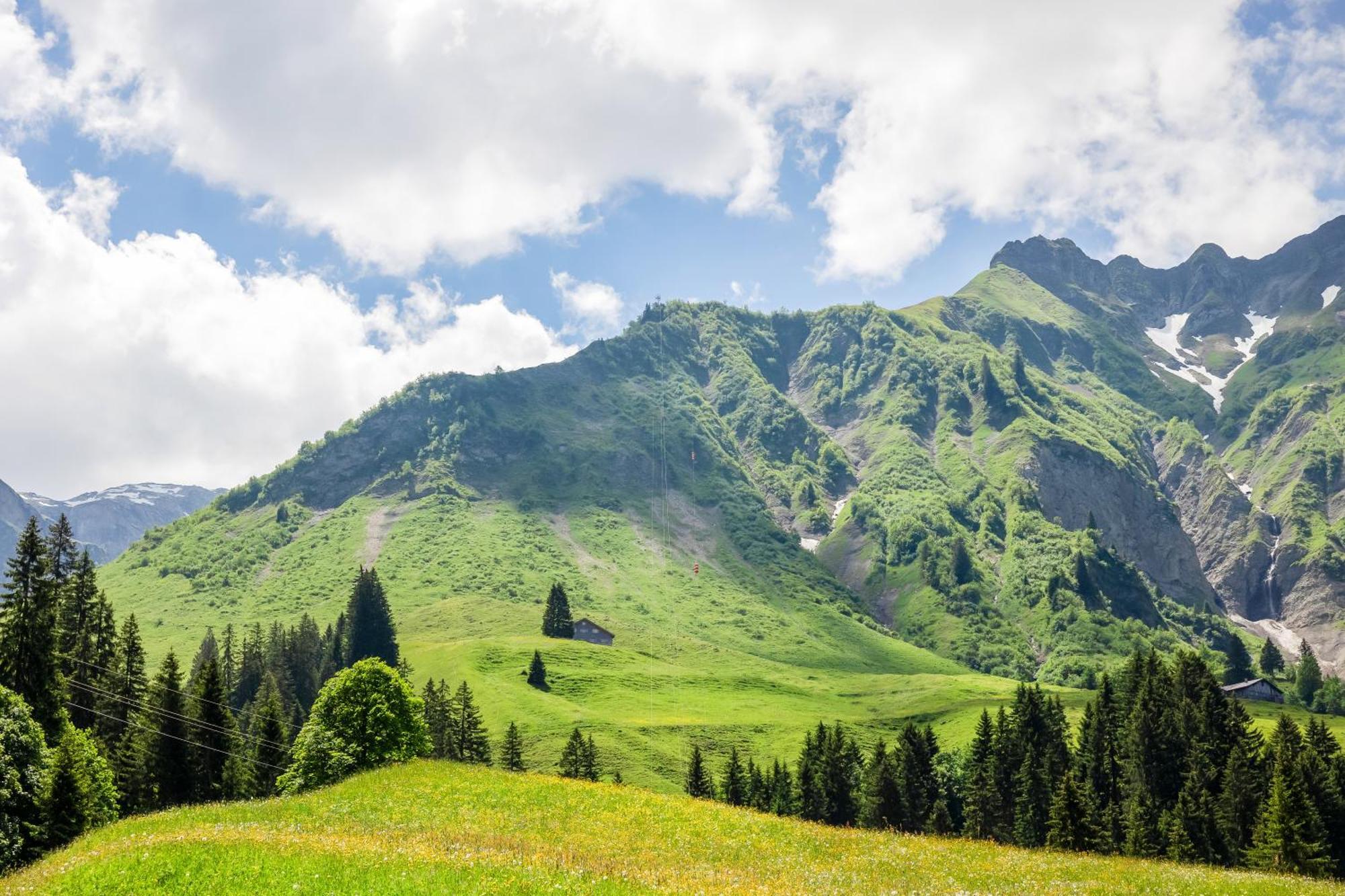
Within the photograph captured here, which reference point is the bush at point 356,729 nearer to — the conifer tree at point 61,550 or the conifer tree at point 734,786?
the conifer tree at point 61,550

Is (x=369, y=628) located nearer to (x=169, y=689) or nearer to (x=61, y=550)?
(x=61, y=550)

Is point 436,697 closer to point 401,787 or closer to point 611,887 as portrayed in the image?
point 401,787

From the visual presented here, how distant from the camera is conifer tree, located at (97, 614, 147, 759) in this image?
8300 cm

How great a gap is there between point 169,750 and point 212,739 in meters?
3.72

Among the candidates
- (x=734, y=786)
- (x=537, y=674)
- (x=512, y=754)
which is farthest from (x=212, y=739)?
(x=537, y=674)

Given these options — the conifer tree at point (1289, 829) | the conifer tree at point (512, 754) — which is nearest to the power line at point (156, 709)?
the conifer tree at point (512, 754)

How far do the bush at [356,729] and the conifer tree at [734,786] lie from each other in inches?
2158

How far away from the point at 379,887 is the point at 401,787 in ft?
81.9

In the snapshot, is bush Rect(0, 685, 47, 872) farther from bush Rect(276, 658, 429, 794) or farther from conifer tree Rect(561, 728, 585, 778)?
conifer tree Rect(561, 728, 585, 778)

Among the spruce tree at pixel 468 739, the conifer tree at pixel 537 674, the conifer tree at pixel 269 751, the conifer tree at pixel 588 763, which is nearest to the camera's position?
the conifer tree at pixel 269 751

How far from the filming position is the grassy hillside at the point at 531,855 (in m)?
Result: 23.9

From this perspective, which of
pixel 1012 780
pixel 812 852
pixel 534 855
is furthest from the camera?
pixel 1012 780

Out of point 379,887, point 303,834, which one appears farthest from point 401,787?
point 379,887

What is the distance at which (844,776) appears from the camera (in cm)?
11956
